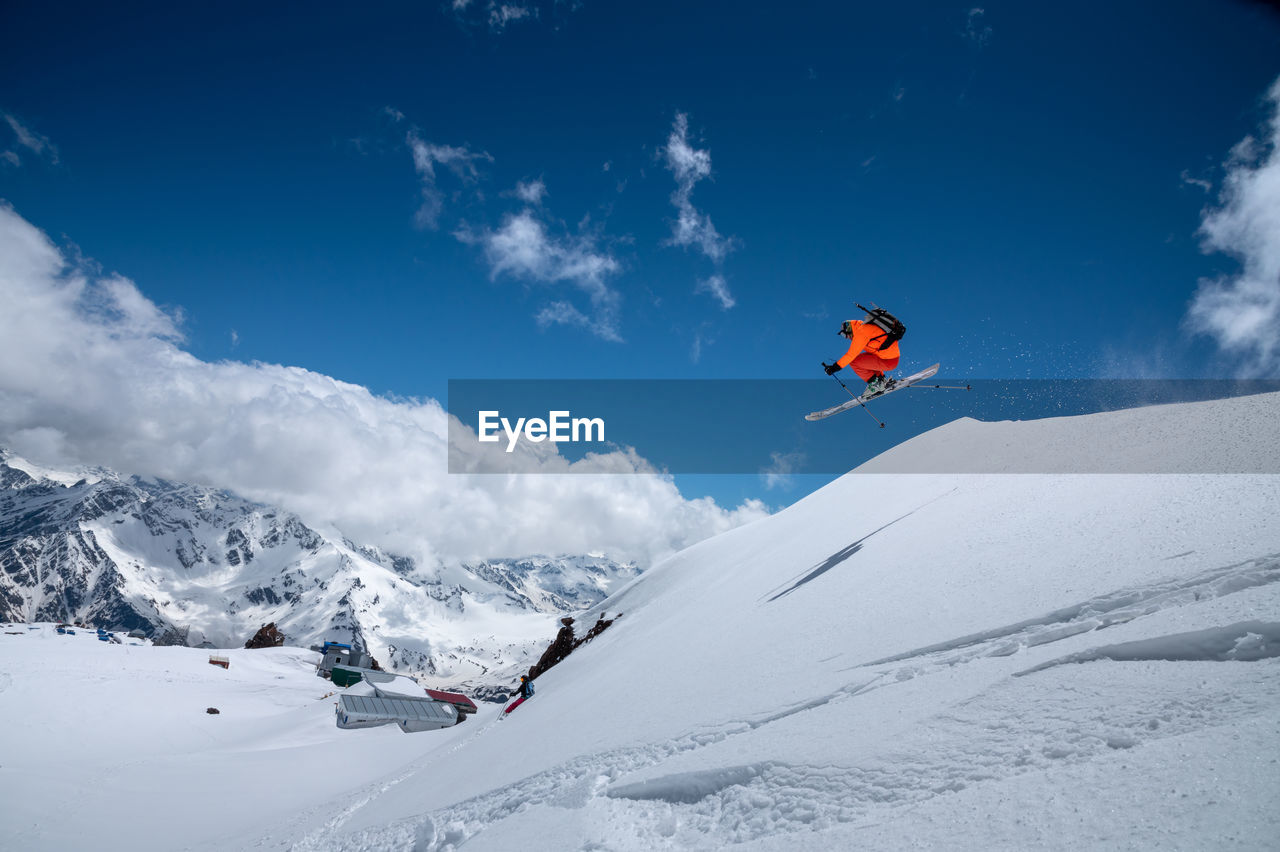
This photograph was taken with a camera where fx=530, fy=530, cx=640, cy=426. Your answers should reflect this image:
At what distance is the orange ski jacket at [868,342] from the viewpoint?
1596 cm

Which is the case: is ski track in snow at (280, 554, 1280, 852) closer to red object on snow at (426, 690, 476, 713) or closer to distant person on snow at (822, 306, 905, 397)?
distant person on snow at (822, 306, 905, 397)

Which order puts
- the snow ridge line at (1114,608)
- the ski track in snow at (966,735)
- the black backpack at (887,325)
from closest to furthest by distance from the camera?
1. the ski track in snow at (966,735)
2. the snow ridge line at (1114,608)
3. the black backpack at (887,325)

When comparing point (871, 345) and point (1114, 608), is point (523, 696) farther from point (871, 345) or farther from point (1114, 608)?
point (1114, 608)

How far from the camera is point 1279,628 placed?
438 centimetres

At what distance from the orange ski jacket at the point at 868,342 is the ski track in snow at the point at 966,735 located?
10686 mm

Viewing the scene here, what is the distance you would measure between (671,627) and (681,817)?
1155 centimetres

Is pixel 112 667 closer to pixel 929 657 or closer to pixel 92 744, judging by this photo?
pixel 92 744

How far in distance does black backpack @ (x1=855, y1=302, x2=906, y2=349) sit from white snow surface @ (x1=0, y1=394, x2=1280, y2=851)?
15.3 ft

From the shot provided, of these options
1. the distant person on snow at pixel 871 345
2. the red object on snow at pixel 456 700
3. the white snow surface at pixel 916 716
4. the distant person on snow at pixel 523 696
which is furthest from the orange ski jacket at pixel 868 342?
the red object on snow at pixel 456 700

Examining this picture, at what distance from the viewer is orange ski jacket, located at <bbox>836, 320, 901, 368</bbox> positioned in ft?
52.4

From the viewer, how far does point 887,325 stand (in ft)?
52.1

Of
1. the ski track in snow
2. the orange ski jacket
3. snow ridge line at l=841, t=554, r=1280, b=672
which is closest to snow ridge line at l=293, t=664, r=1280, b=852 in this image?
the ski track in snow

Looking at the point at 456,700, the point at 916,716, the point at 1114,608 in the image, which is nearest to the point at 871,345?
the point at 1114,608

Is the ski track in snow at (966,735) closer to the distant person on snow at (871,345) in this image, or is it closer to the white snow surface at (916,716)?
the white snow surface at (916,716)
